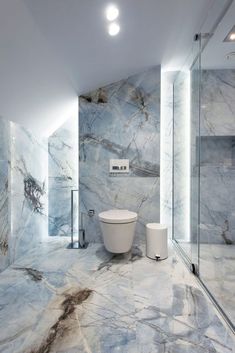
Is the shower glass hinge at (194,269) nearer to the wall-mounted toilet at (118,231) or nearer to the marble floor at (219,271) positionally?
the marble floor at (219,271)

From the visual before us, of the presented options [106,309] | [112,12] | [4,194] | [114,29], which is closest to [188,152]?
[114,29]

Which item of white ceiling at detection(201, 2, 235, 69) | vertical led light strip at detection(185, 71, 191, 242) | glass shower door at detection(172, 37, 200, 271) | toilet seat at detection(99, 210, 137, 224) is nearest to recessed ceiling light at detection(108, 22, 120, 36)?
white ceiling at detection(201, 2, 235, 69)

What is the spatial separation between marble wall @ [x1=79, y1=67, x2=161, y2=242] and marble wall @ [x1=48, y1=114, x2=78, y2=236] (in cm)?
23

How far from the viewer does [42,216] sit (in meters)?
2.67

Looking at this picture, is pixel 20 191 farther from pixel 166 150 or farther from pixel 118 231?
pixel 166 150

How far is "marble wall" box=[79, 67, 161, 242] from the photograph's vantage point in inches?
101

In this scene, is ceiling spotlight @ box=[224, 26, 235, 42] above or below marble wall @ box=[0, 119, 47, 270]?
above

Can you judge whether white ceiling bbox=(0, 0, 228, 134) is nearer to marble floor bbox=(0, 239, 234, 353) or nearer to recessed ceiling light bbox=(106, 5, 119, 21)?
recessed ceiling light bbox=(106, 5, 119, 21)

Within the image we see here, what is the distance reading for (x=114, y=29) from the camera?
63.9 inches

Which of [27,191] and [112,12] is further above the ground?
[112,12]

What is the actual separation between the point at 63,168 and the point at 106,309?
1.83m

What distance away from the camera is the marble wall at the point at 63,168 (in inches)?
109

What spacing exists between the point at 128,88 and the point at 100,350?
246 cm

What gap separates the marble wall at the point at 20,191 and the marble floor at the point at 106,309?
0.27m
